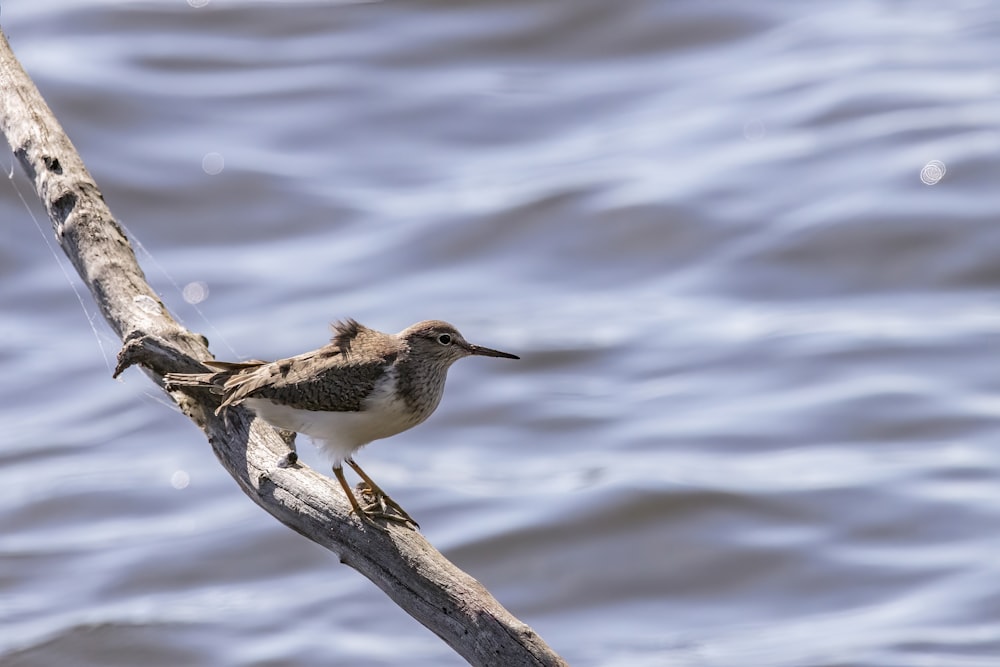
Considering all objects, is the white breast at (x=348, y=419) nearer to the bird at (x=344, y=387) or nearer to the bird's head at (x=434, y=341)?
the bird at (x=344, y=387)

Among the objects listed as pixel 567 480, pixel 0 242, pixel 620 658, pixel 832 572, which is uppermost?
pixel 0 242

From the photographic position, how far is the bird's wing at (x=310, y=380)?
21.6ft

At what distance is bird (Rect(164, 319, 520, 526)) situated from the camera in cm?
666

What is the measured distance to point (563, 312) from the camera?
16.6 metres

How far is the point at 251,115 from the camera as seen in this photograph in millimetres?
21312

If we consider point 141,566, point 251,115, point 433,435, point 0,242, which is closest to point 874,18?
point 251,115

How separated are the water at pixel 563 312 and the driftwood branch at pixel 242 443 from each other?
297 cm

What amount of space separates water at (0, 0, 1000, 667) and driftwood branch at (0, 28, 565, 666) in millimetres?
2975

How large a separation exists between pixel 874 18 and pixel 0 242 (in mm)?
13308

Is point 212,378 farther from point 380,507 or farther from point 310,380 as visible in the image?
point 380,507

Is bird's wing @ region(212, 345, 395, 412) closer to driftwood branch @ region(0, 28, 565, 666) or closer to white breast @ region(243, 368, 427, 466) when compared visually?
white breast @ region(243, 368, 427, 466)

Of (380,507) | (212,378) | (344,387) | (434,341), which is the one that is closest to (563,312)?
(434,341)

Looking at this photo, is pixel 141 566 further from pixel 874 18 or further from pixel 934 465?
pixel 874 18

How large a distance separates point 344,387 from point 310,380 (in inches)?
6.3
